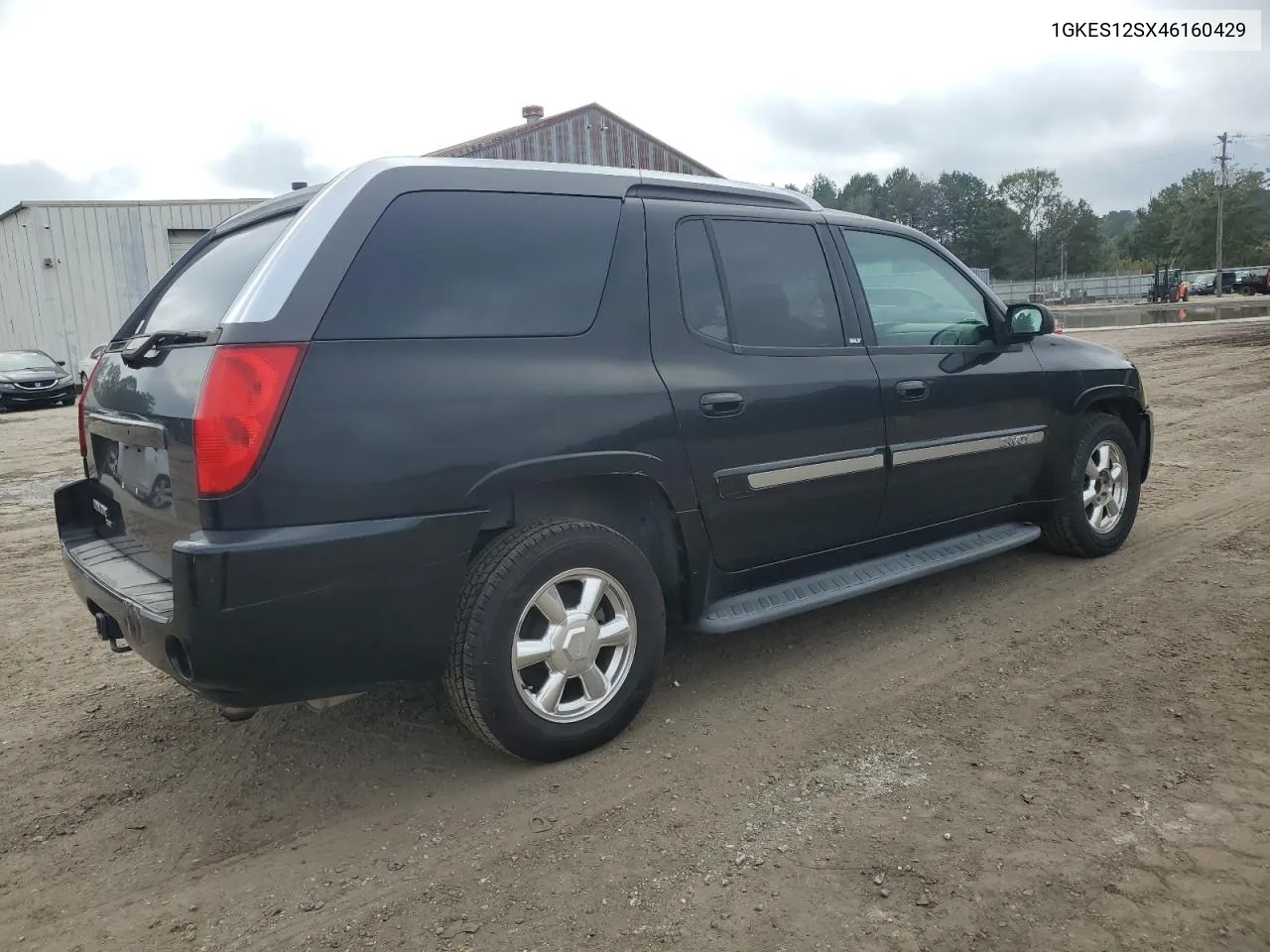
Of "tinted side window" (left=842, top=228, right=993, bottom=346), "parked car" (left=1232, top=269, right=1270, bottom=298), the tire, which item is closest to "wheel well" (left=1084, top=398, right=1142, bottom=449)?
"tinted side window" (left=842, top=228, right=993, bottom=346)

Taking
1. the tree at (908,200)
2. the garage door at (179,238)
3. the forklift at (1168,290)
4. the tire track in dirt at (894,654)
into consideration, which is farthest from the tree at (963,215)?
the tire track in dirt at (894,654)

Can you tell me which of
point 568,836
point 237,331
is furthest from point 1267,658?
point 237,331

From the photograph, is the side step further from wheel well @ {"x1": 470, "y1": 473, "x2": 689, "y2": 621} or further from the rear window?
the rear window

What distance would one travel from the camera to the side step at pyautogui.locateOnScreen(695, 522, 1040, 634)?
11.3ft

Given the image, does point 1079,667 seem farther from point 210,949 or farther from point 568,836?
point 210,949

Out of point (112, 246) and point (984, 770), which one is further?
point (112, 246)

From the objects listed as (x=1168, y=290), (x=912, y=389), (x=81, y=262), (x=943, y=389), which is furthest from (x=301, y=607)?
(x=1168, y=290)

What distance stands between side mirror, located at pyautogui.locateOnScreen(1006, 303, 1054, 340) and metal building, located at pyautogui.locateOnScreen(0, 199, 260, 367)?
2197 centimetres

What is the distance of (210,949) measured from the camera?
2246mm

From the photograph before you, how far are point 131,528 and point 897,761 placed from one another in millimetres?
2578

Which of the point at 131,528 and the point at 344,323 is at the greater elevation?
the point at 344,323

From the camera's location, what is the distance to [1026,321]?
4.51m

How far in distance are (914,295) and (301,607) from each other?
309 centimetres

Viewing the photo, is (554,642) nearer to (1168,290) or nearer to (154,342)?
(154,342)
